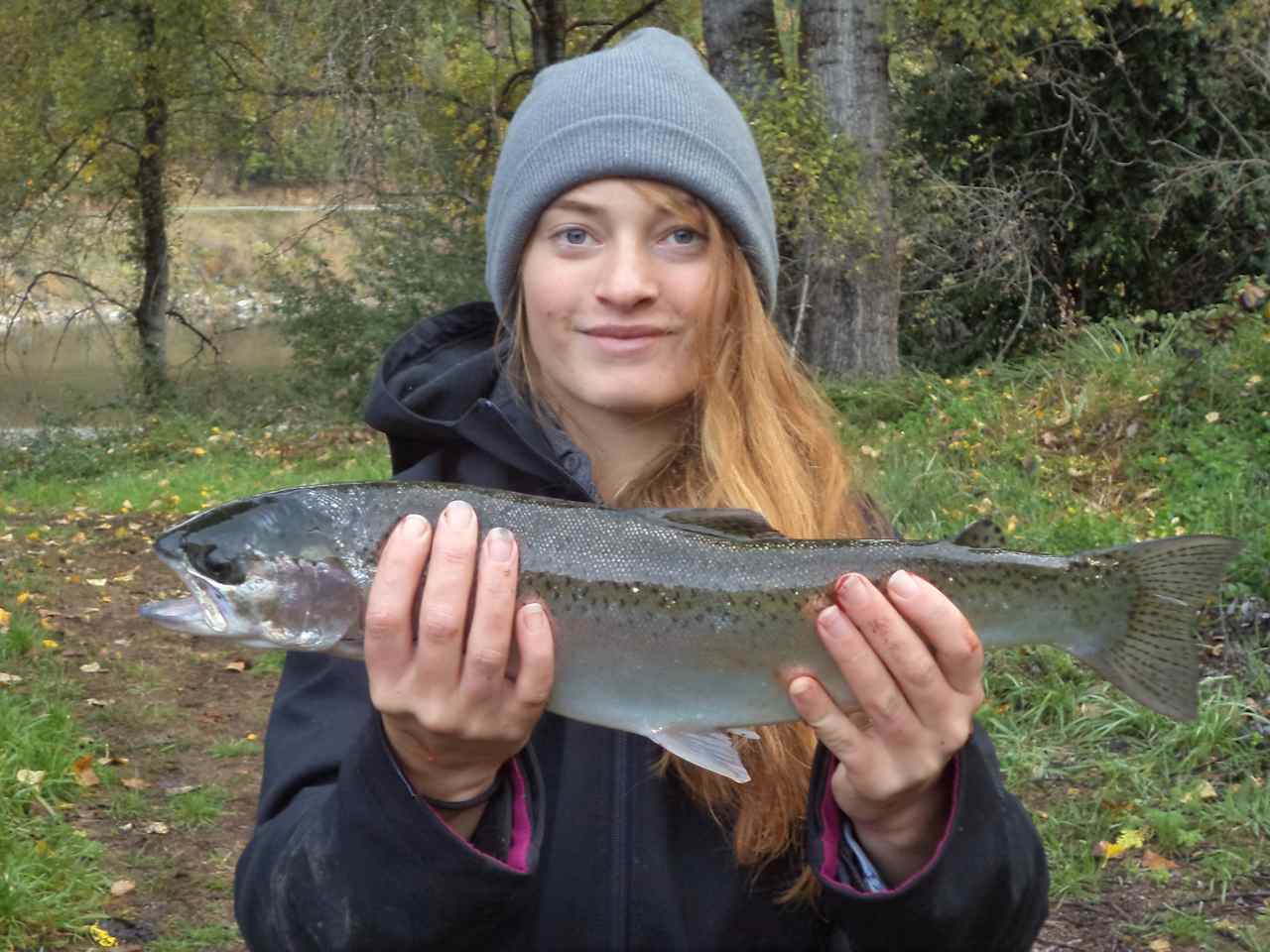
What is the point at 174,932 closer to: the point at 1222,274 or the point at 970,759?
the point at 970,759

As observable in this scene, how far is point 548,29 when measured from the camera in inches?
704

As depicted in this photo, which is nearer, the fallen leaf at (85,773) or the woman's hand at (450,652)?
the woman's hand at (450,652)

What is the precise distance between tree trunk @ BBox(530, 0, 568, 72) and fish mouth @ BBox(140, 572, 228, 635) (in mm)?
16282

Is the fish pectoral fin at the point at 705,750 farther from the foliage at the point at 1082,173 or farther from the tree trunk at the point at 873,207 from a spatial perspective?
the foliage at the point at 1082,173

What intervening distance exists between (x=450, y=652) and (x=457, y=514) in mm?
242

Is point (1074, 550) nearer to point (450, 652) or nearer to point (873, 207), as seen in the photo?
point (450, 652)

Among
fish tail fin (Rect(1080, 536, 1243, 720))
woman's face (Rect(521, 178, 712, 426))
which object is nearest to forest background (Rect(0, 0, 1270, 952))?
fish tail fin (Rect(1080, 536, 1243, 720))

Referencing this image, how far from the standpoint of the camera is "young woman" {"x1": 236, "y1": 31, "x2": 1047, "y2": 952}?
2.33 meters

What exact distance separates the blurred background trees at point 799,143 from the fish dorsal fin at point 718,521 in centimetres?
1006

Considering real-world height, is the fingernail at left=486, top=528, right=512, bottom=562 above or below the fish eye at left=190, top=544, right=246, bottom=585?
above

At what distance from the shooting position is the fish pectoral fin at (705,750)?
2449mm

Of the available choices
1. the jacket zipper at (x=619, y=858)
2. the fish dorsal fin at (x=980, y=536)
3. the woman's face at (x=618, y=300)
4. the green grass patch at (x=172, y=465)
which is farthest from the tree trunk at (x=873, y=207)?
the jacket zipper at (x=619, y=858)

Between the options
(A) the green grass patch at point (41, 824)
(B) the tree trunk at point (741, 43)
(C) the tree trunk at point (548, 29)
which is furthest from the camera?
(C) the tree trunk at point (548, 29)

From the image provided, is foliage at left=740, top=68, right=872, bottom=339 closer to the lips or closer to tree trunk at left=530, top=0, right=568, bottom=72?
tree trunk at left=530, top=0, right=568, bottom=72
